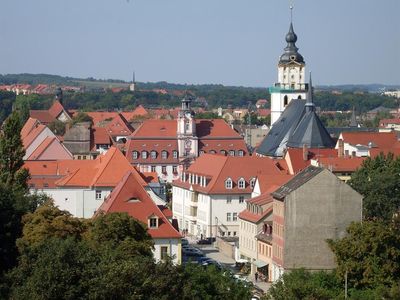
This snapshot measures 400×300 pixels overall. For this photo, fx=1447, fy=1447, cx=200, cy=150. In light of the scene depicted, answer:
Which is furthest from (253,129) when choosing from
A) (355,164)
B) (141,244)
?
Result: (141,244)

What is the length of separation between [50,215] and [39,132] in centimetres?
6108

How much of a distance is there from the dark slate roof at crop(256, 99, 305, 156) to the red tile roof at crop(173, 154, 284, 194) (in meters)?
18.7

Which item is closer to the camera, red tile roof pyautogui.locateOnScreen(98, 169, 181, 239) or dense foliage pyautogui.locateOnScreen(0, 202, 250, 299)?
dense foliage pyautogui.locateOnScreen(0, 202, 250, 299)

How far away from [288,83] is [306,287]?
84929mm

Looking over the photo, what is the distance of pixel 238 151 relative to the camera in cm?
12519

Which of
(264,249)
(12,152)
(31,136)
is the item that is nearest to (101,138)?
(31,136)

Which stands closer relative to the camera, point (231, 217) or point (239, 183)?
point (239, 183)

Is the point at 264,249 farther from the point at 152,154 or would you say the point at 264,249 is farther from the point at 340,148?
the point at 152,154

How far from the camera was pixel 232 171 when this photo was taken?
3686 inches

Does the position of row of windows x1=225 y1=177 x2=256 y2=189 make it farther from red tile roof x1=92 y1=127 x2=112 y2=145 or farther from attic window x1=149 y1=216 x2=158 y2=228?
red tile roof x1=92 y1=127 x2=112 y2=145

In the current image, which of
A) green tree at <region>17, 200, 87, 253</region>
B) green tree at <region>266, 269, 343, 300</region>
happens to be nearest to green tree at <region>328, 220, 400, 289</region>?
green tree at <region>266, 269, 343, 300</region>

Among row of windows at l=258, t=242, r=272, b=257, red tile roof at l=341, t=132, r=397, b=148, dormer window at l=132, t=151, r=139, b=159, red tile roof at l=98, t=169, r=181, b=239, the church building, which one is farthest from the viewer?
the church building

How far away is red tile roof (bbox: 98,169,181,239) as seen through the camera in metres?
68.8

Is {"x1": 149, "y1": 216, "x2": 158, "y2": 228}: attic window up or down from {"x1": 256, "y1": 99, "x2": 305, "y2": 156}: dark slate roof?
down
